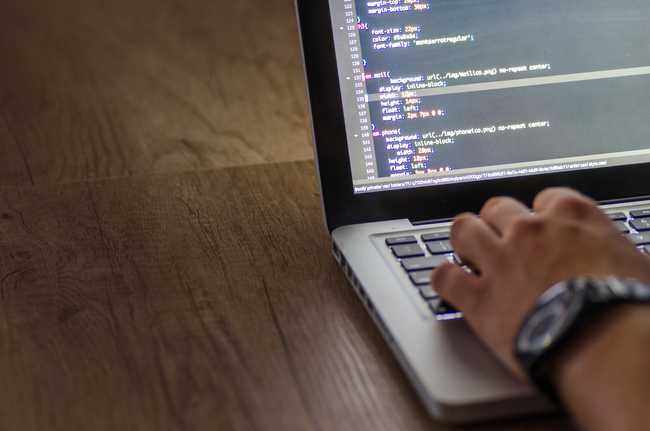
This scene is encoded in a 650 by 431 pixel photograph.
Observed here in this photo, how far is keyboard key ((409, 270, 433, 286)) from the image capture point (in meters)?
0.65

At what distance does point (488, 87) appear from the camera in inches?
30.5

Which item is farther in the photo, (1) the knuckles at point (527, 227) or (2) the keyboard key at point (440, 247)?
(2) the keyboard key at point (440, 247)

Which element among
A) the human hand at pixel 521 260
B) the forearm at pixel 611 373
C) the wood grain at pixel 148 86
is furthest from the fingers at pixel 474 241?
the wood grain at pixel 148 86

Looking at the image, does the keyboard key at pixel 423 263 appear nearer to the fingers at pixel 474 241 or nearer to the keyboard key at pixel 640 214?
the fingers at pixel 474 241

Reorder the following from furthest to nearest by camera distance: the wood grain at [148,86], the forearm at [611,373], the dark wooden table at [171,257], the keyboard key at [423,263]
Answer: the wood grain at [148,86]
the keyboard key at [423,263]
the dark wooden table at [171,257]
the forearm at [611,373]

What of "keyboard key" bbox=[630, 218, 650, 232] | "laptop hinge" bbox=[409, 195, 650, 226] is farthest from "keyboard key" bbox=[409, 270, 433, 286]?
"keyboard key" bbox=[630, 218, 650, 232]

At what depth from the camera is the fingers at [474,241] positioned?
1.96ft

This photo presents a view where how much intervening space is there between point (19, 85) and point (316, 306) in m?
0.85

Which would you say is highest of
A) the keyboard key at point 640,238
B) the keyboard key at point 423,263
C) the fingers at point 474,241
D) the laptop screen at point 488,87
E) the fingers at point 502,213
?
the laptop screen at point 488,87

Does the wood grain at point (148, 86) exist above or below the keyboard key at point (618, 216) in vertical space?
above

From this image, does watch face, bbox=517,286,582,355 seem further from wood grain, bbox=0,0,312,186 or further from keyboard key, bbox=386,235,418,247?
wood grain, bbox=0,0,312,186

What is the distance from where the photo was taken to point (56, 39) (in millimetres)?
1494

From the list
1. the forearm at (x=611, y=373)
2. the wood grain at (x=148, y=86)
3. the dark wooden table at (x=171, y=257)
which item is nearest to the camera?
the forearm at (x=611, y=373)

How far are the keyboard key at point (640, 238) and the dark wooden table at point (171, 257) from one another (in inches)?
9.7
